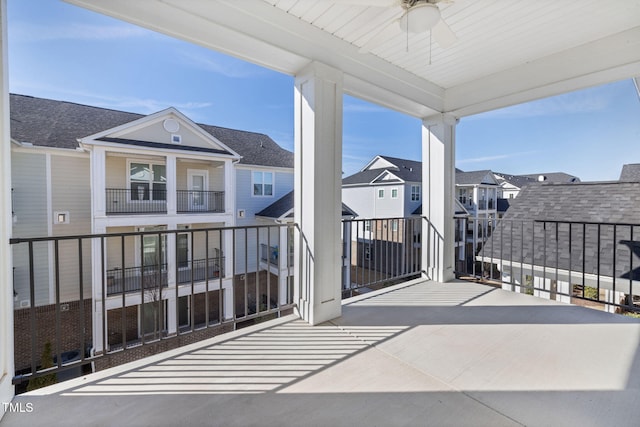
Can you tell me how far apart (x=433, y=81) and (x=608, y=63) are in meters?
1.43

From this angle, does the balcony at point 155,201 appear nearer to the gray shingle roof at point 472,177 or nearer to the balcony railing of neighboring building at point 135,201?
the balcony railing of neighboring building at point 135,201

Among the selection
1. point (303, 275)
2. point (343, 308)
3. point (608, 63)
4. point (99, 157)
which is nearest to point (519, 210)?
point (608, 63)

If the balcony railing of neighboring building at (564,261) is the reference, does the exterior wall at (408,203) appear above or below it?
above

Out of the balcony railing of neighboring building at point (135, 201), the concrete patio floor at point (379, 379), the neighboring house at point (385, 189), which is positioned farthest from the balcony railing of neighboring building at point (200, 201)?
the neighboring house at point (385, 189)

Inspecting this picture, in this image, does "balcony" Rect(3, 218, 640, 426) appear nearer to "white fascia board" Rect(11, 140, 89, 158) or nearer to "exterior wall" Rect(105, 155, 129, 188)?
"white fascia board" Rect(11, 140, 89, 158)

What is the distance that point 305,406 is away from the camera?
127 centimetres

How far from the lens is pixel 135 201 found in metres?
5.34

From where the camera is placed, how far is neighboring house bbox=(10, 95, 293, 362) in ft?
13.2

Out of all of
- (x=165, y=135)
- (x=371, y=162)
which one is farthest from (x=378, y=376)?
(x=371, y=162)

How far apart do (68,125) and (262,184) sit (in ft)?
12.2

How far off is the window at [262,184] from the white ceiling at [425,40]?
4.17 metres

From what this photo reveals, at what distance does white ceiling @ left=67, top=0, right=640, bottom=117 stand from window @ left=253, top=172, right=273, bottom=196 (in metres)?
4.17

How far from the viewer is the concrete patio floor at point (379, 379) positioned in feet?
3.92

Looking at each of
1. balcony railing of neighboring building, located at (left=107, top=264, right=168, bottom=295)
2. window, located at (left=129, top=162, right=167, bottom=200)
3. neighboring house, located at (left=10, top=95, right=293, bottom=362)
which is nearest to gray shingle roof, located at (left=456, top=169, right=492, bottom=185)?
neighboring house, located at (left=10, top=95, right=293, bottom=362)
